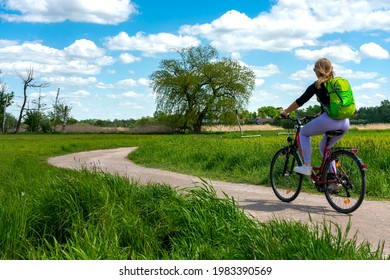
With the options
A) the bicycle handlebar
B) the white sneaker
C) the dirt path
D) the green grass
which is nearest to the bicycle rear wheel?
the dirt path

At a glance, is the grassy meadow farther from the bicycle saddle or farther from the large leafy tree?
the large leafy tree

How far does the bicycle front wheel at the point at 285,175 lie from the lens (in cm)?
801

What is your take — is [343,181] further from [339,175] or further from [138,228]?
[138,228]

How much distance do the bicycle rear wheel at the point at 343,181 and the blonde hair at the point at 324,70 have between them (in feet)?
3.43

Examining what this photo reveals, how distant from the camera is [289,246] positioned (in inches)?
166

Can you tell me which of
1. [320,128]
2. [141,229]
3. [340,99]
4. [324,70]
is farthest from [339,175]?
[141,229]

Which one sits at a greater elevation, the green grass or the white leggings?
the white leggings

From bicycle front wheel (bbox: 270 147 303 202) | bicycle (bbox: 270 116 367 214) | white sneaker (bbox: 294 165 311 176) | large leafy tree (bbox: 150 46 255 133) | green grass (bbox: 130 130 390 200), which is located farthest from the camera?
large leafy tree (bbox: 150 46 255 133)

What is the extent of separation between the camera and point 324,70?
22.5ft

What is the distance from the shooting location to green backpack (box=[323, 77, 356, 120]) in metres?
6.62

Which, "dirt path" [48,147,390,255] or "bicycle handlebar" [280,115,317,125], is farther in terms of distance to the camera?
"bicycle handlebar" [280,115,317,125]

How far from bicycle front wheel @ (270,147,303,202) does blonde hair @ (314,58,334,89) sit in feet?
4.75

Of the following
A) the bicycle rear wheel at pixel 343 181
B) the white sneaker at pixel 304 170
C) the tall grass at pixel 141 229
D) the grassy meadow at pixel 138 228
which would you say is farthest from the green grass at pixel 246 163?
the tall grass at pixel 141 229

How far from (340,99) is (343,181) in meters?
1.22
